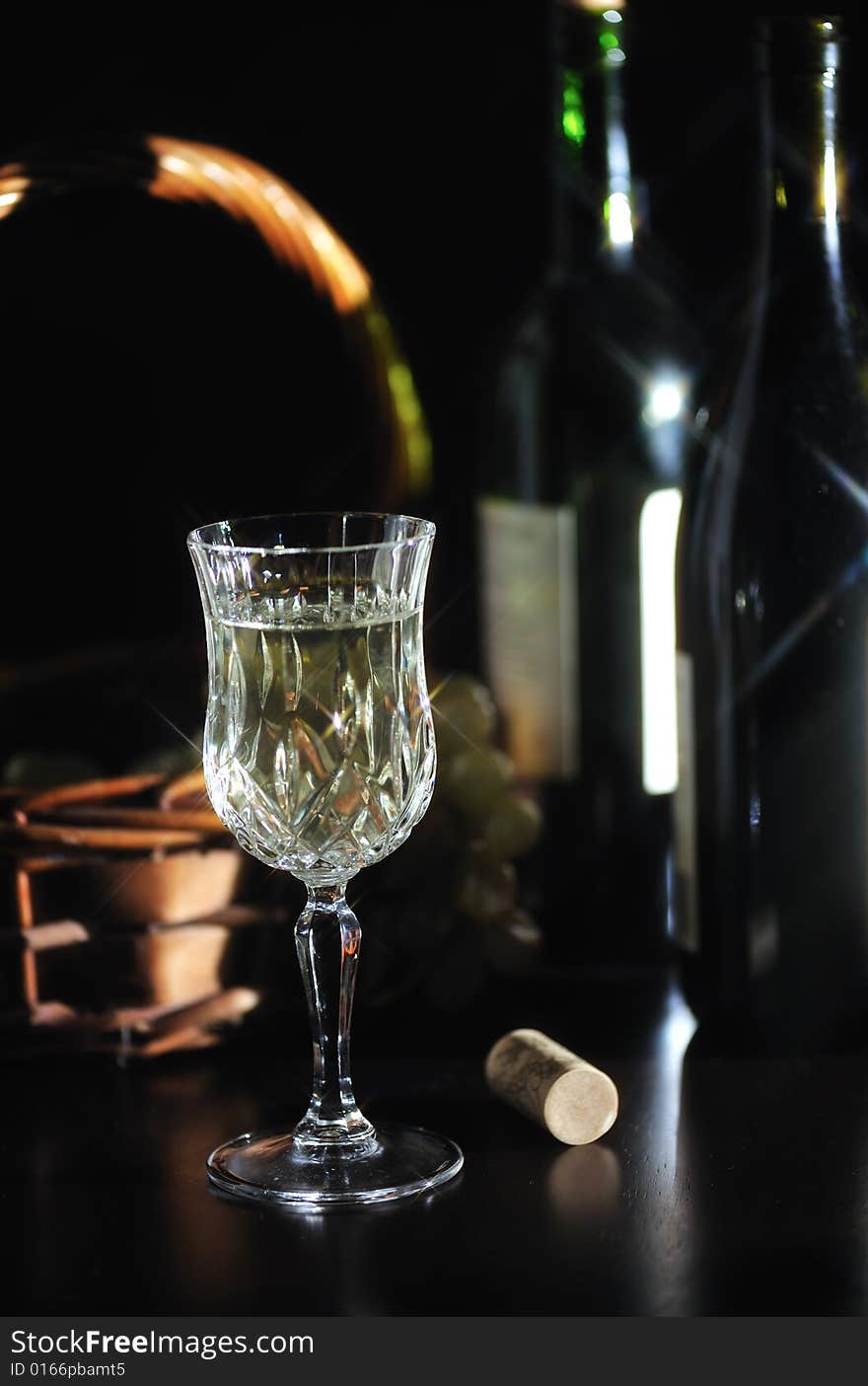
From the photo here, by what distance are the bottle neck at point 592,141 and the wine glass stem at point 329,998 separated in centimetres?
73

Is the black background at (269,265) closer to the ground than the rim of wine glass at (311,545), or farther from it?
farther from it

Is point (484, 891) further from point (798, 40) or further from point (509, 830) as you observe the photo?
point (798, 40)

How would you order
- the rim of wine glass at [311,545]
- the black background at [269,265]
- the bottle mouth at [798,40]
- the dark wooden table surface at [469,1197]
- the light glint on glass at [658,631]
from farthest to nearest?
the black background at [269,265], the light glint on glass at [658,631], the bottle mouth at [798,40], the rim of wine glass at [311,545], the dark wooden table surface at [469,1197]

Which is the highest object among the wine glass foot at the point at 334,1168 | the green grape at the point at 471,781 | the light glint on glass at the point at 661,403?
the light glint on glass at the point at 661,403

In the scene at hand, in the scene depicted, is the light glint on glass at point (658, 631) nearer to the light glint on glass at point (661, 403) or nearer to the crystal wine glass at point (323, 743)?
the light glint on glass at point (661, 403)

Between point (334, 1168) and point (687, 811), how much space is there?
398mm

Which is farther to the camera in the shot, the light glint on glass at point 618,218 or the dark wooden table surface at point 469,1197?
the light glint on glass at point 618,218

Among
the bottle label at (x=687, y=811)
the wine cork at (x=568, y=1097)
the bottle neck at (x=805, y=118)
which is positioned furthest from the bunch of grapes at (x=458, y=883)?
the bottle neck at (x=805, y=118)

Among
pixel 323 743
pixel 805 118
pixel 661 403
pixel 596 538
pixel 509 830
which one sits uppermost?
pixel 805 118

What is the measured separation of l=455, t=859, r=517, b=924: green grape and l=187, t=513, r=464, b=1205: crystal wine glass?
28 centimetres

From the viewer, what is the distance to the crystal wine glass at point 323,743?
89 cm

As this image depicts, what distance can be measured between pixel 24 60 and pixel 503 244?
507 mm

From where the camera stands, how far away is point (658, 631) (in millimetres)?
1360

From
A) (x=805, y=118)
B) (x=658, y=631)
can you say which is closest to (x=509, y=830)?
(x=658, y=631)
